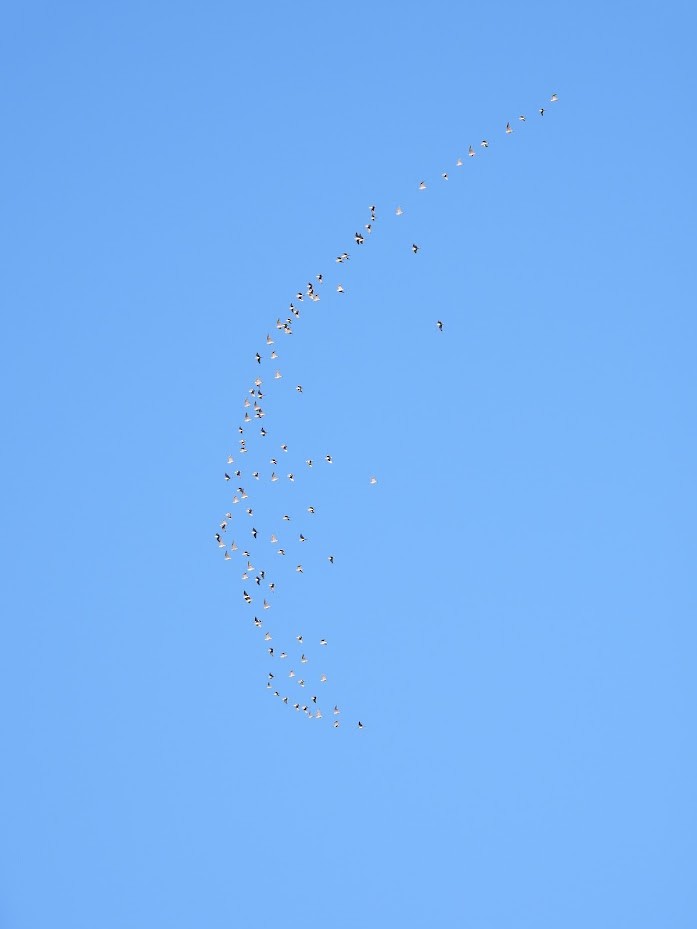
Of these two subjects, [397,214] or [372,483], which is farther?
[372,483]

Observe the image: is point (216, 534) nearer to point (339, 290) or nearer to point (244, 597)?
point (244, 597)

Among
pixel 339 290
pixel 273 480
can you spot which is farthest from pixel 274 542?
pixel 339 290

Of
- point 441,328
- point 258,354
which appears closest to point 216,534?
point 258,354

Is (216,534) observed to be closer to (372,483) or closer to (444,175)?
(372,483)

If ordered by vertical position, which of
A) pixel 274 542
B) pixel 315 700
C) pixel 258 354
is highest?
pixel 258 354

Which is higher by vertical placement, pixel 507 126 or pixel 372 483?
pixel 507 126

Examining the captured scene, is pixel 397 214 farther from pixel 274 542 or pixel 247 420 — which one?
pixel 274 542

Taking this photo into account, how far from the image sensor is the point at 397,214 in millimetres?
→ 38281

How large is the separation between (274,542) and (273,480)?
5.05ft

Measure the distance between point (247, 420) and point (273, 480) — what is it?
1.62 meters

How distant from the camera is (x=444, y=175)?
38.6m

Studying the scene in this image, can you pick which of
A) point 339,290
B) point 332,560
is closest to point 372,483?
point 332,560

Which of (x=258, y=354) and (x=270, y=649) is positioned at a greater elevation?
(x=258, y=354)

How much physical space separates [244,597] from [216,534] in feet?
6.20
